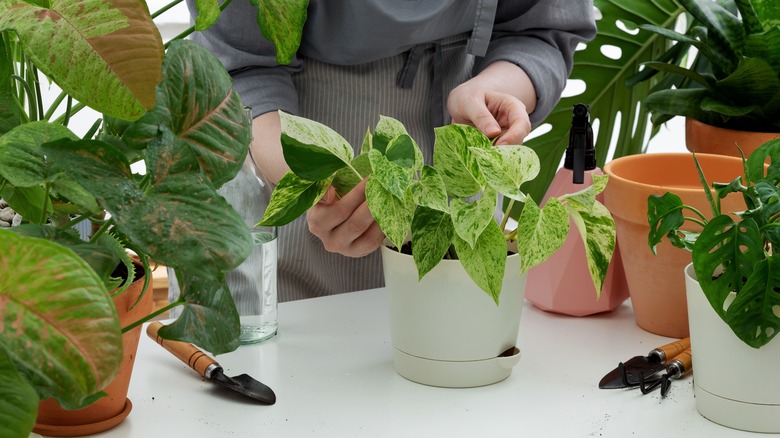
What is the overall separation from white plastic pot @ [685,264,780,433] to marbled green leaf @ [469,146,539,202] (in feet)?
0.48

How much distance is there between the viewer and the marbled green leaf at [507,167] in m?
0.66

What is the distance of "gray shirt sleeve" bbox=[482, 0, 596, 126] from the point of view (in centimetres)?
111

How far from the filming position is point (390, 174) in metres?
0.65

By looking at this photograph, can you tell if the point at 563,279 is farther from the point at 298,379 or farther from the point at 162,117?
the point at 162,117

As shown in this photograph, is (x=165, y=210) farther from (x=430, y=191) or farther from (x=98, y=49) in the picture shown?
(x=430, y=191)

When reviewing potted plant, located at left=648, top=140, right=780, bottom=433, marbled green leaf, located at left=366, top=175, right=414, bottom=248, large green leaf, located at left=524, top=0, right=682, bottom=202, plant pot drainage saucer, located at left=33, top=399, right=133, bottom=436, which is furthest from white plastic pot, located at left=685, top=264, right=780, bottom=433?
large green leaf, located at left=524, top=0, right=682, bottom=202

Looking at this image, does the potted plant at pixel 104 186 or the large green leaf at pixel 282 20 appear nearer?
the potted plant at pixel 104 186

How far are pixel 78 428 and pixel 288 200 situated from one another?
0.22 meters

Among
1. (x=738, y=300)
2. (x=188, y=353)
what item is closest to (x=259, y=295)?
(x=188, y=353)

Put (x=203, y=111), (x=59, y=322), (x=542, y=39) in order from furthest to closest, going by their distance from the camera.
Result: (x=542, y=39)
(x=203, y=111)
(x=59, y=322)

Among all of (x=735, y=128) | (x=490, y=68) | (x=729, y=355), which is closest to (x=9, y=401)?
(x=729, y=355)

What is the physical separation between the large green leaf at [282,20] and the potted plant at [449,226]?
8 centimetres

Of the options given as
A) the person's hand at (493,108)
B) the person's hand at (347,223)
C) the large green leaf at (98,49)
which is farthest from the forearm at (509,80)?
the large green leaf at (98,49)

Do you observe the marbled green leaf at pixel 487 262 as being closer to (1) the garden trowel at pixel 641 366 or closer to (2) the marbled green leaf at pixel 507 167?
(2) the marbled green leaf at pixel 507 167
